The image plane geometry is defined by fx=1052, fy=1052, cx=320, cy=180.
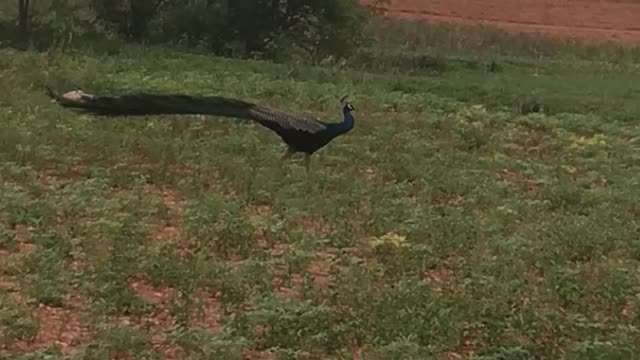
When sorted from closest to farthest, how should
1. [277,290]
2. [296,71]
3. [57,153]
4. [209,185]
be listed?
[277,290] < [209,185] < [57,153] < [296,71]

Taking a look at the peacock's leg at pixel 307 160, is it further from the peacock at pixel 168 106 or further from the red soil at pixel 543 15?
the red soil at pixel 543 15

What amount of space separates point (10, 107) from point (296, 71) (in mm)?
8204

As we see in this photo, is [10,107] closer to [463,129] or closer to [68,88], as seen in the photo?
[68,88]

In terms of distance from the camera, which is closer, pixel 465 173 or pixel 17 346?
pixel 17 346

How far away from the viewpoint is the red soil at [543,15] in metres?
36.5

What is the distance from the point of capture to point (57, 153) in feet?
36.5

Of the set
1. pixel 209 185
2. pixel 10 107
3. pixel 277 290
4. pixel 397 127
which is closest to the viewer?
pixel 277 290

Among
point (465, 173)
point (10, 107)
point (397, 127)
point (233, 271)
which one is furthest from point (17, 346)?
point (397, 127)

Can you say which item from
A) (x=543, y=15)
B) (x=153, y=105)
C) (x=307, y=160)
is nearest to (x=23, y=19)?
(x=307, y=160)

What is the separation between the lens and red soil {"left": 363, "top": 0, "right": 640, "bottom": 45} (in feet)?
120

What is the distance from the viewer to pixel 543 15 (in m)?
38.7

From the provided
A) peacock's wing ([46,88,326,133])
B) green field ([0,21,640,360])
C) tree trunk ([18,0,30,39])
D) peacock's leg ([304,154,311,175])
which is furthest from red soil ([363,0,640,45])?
peacock's wing ([46,88,326,133])

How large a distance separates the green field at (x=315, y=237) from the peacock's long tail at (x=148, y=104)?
2.48 feet

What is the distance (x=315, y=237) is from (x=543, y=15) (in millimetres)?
31979
